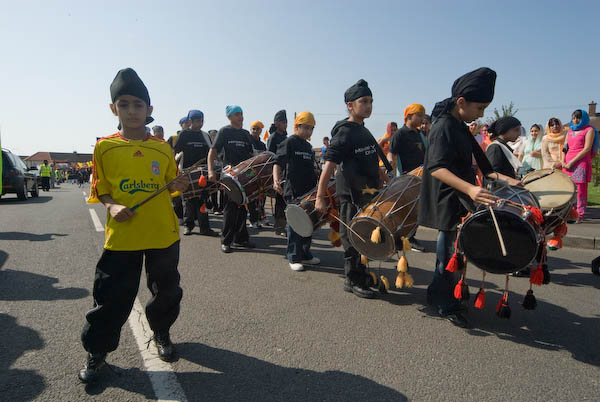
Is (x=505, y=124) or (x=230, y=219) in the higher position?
(x=505, y=124)

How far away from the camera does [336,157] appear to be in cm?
377

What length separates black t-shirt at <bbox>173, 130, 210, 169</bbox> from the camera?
6867 millimetres

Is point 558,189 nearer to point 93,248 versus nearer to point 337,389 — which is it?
point 337,389

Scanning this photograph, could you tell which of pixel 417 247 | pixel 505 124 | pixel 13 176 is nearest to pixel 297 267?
pixel 417 247

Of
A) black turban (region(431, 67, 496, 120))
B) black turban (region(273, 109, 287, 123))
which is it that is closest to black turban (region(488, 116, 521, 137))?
black turban (region(431, 67, 496, 120))

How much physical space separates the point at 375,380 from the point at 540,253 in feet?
4.84

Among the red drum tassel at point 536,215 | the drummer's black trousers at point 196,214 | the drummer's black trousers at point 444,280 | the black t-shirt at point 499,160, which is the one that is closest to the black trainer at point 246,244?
the drummer's black trousers at point 196,214

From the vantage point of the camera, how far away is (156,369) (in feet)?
7.98

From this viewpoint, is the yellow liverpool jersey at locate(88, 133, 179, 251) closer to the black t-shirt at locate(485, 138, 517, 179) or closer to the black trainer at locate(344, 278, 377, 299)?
the black trainer at locate(344, 278, 377, 299)

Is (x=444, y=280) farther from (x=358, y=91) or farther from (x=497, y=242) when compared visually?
(x=358, y=91)

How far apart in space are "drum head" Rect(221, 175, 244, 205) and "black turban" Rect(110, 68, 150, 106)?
3.01 m

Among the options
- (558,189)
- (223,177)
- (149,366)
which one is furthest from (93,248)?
(558,189)

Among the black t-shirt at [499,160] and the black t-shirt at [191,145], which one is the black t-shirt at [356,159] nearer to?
the black t-shirt at [499,160]

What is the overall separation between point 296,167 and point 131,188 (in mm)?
2881
